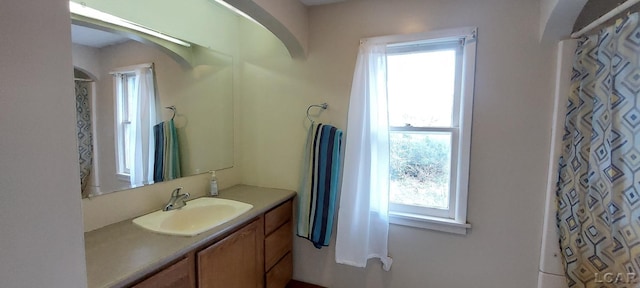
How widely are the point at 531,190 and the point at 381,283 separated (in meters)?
1.20

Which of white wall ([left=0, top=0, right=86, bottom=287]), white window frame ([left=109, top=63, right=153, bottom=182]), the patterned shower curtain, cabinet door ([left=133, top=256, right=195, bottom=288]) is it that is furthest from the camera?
white window frame ([left=109, top=63, right=153, bottom=182])

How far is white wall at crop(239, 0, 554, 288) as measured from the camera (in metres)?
1.59

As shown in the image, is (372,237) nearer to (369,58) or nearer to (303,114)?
(303,114)

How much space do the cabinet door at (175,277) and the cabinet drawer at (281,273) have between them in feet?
2.47

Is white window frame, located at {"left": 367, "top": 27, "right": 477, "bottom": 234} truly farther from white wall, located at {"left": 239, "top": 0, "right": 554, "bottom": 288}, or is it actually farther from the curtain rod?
the curtain rod

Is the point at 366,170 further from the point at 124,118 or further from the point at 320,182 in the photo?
the point at 124,118

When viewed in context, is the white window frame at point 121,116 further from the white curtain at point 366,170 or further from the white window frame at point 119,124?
the white curtain at point 366,170

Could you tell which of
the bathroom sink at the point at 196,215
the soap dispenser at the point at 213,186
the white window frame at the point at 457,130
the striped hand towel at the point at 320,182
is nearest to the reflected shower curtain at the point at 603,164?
the white window frame at the point at 457,130

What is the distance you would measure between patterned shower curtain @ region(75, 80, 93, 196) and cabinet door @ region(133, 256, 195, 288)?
632 mm

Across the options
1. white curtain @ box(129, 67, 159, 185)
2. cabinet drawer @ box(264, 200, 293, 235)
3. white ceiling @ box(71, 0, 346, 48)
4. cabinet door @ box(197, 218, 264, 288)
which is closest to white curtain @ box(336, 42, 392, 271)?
cabinet drawer @ box(264, 200, 293, 235)

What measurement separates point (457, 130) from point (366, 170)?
0.67 m

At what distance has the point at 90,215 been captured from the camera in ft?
4.36

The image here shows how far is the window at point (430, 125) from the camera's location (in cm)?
173

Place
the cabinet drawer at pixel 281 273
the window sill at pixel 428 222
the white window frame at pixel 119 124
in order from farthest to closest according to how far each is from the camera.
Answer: the cabinet drawer at pixel 281 273 < the window sill at pixel 428 222 < the white window frame at pixel 119 124
